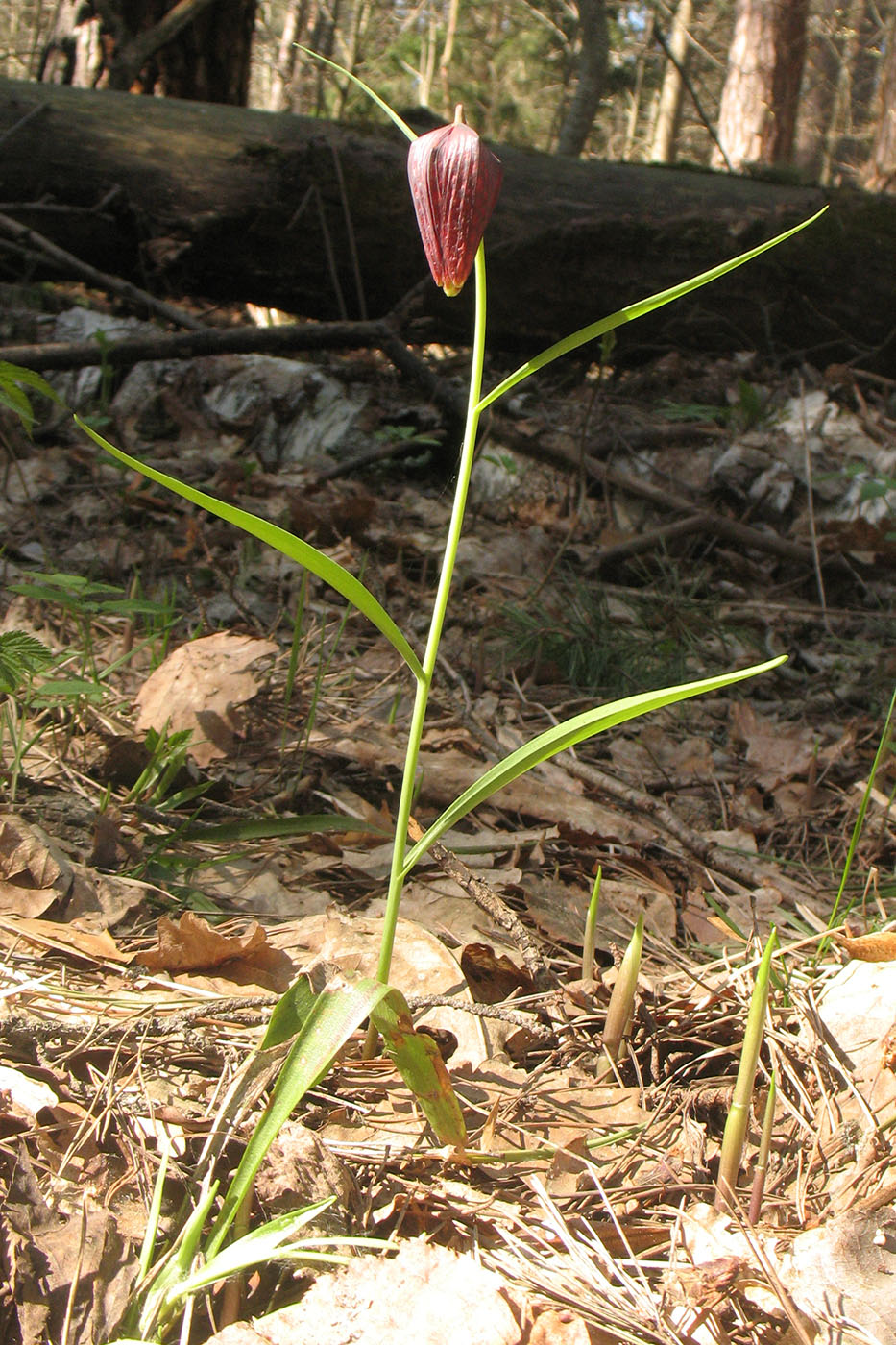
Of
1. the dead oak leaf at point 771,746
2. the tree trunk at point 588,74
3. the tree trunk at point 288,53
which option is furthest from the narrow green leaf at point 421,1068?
the tree trunk at point 288,53

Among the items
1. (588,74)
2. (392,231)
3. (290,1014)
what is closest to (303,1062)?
(290,1014)

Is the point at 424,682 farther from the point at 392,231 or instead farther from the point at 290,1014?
the point at 392,231

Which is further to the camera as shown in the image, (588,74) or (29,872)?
(588,74)

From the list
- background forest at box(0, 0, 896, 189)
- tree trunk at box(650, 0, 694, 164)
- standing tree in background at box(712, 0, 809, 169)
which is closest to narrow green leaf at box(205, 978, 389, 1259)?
background forest at box(0, 0, 896, 189)

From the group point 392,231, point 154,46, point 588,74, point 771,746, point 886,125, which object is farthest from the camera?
point 886,125

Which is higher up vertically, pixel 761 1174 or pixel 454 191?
pixel 454 191

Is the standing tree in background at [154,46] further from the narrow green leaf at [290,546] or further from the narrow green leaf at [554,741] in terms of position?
the narrow green leaf at [554,741]
